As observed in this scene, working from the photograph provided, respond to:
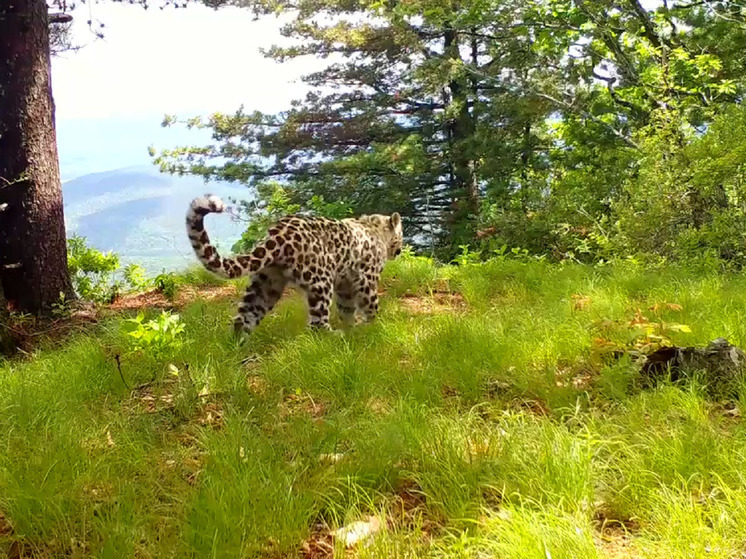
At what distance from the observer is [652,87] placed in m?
10.2

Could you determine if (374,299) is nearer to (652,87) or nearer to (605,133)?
(652,87)

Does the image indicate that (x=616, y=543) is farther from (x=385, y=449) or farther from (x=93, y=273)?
(x=93, y=273)

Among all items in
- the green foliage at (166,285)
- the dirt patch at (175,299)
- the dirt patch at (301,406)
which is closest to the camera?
the dirt patch at (301,406)

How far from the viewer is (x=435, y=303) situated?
7293 millimetres

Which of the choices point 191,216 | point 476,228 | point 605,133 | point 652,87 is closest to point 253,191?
point 476,228

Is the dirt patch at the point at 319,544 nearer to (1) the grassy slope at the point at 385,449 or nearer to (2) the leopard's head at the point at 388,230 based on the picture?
(1) the grassy slope at the point at 385,449

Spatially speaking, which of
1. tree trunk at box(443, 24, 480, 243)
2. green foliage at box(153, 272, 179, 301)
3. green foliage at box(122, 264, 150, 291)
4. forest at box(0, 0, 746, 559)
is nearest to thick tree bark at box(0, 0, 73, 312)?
forest at box(0, 0, 746, 559)

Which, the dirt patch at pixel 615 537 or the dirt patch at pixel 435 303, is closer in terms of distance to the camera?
the dirt patch at pixel 615 537

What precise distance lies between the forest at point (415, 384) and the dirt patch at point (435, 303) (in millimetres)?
52

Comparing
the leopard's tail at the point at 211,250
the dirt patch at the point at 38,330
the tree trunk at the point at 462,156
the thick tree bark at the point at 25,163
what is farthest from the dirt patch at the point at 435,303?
the tree trunk at the point at 462,156

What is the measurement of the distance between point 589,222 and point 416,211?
29.9 feet

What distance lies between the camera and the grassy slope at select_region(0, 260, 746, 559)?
7.75 ft

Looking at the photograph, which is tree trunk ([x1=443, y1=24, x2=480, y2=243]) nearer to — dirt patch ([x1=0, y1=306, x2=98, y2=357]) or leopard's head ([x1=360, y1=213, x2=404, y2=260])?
leopard's head ([x1=360, y1=213, x2=404, y2=260])

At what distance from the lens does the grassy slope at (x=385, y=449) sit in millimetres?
2361
